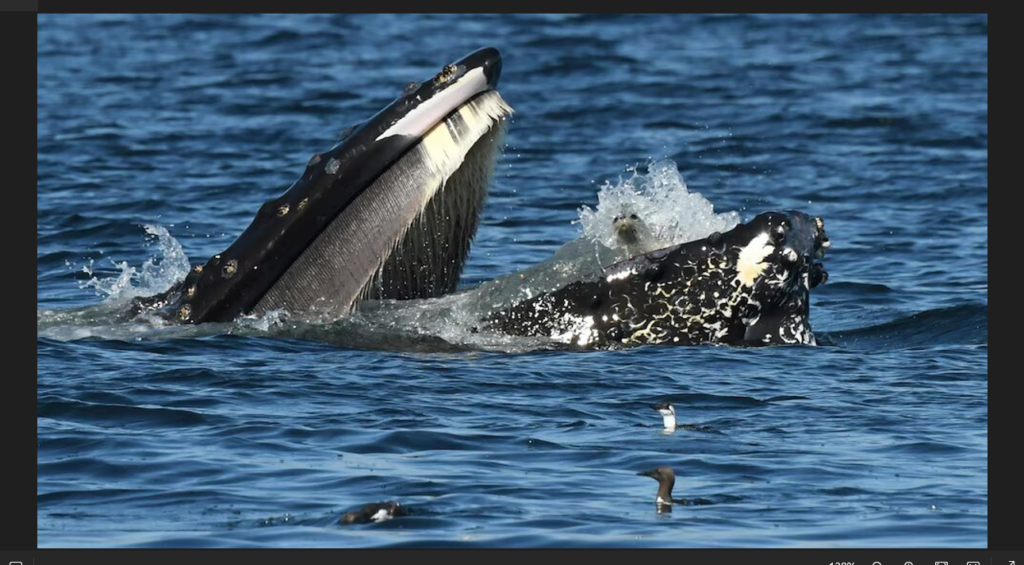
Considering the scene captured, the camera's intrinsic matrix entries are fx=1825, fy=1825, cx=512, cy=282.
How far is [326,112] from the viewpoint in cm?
2409

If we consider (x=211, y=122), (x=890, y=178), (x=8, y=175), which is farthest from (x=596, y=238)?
(x=211, y=122)

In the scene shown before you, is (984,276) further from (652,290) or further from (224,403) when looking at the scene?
(224,403)

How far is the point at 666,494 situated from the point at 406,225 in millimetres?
2836

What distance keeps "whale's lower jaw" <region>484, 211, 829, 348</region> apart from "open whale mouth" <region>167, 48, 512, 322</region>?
69cm

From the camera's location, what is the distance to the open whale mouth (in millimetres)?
9797

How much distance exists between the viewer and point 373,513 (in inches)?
293

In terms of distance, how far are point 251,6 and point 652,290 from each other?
2487 cm

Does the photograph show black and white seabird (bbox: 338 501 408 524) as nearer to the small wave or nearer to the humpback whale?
the humpback whale

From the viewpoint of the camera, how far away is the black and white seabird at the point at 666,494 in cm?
775

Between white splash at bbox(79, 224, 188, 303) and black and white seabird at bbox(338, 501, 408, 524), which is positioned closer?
black and white seabird at bbox(338, 501, 408, 524)

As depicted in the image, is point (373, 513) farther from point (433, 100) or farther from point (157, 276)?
point (157, 276)

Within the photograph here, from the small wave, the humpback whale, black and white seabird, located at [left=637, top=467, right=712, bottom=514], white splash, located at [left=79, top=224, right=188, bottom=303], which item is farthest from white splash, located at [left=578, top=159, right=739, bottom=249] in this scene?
white splash, located at [left=79, top=224, right=188, bottom=303]

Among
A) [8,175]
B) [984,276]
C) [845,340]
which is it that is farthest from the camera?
[984,276]

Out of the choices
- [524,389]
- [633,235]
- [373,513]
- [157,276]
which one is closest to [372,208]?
[524,389]
